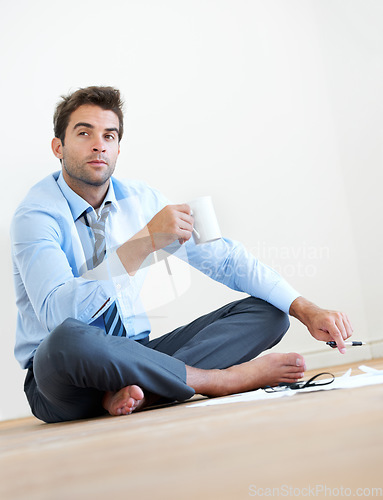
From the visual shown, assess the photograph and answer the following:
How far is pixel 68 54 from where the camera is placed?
2.20 meters

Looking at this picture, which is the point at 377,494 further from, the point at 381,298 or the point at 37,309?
the point at 381,298

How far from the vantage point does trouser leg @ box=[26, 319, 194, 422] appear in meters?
1.07

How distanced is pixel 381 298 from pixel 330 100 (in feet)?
2.89

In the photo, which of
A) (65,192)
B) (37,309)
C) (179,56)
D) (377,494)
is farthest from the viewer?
(179,56)

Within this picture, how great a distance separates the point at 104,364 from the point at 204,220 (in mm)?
446

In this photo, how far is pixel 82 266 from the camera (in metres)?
1.48

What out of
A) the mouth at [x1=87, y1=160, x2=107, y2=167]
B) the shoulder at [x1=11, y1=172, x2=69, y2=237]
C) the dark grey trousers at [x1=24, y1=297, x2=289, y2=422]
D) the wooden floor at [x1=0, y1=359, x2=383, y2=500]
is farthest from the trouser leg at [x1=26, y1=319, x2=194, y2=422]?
the mouth at [x1=87, y1=160, x2=107, y2=167]

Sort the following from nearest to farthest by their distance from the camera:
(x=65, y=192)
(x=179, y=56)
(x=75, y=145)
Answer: (x=65, y=192)
(x=75, y=145)
(x=179, y=56)

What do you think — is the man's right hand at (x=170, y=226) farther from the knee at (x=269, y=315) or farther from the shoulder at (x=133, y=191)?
the shoulder at (x=133, y=191)

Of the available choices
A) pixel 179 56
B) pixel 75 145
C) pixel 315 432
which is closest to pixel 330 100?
pixel 179 56

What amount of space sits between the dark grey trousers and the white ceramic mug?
24 centimetres

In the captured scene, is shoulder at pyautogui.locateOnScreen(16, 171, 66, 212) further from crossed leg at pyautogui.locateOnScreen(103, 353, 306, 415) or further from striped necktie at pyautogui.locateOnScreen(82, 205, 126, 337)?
crossed leg at pyautogui.locateOnScreen(103, 353, 306, 415)

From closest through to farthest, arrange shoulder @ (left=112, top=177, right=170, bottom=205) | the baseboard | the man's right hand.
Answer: the man's right hand, shoulder @ (left=112, top=177, right=170, bottom=205), the baseboard

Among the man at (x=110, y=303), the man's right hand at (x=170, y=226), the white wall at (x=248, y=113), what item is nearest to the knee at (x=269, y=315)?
the man at (x=110, y=303)
